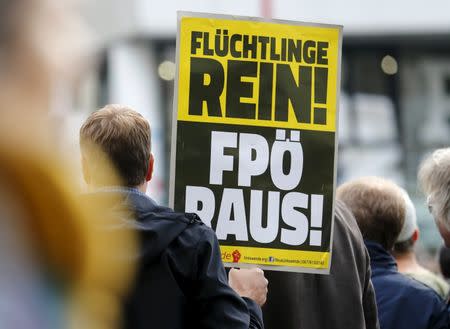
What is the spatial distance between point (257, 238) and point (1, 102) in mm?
1926

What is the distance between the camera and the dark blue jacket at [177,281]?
81.9 inches

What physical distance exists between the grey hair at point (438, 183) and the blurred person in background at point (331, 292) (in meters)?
0.34

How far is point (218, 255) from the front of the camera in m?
2.15

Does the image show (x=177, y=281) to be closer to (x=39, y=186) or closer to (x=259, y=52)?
(x=259, y=52)

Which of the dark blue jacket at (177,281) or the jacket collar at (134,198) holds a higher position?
the jacket collar at (134,198)

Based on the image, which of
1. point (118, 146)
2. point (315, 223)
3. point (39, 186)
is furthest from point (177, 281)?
point (39, 186)


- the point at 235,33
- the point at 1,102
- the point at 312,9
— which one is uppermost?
the point at 312,9

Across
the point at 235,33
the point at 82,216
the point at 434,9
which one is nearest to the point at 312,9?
the point at 434,9

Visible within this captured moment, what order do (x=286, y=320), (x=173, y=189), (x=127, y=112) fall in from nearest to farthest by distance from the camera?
(x=127, y=112) → (x=173, y=189) → (x=286, y=320)

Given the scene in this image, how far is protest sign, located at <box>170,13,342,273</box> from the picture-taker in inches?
105

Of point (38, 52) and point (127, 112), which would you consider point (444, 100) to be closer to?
point (127, 112)

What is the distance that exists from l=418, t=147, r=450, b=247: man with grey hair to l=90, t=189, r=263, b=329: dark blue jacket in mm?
1324

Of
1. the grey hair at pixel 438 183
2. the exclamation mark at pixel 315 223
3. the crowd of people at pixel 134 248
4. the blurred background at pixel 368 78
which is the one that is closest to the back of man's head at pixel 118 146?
the crowd of people at pixel 134 248

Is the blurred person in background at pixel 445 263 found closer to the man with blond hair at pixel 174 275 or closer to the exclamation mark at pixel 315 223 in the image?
the exclamation mark at pixel 315 223
